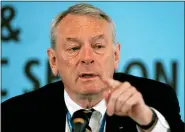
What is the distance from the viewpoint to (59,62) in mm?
1874

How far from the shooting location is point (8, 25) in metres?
2.73

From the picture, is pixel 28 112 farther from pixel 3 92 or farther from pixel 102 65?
pixel 3 92

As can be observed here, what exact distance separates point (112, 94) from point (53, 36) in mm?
597

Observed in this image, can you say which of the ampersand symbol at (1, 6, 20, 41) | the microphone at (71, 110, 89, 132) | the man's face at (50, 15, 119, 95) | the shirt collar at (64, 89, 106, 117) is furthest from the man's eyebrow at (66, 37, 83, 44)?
the ampersand symbol at (1, 6, 20, 41)

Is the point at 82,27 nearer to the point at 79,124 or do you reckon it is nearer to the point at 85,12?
the point at 85,12

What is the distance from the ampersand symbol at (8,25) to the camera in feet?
8.83

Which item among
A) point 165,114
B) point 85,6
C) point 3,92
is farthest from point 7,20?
point 165,114

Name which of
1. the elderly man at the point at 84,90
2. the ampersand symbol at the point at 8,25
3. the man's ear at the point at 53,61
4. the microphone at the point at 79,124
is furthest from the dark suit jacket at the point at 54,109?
the ampersand symbol at the point at 8,25

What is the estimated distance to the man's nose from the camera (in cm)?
169

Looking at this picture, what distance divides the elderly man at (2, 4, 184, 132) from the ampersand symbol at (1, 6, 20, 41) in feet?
2.40

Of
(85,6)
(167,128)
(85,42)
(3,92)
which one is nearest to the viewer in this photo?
(167,128)

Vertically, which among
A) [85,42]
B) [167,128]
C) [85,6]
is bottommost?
[167,128]

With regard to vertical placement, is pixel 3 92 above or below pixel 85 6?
below

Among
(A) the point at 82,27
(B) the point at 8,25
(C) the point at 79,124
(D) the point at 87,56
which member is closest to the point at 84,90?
(D) the point at 87,56
